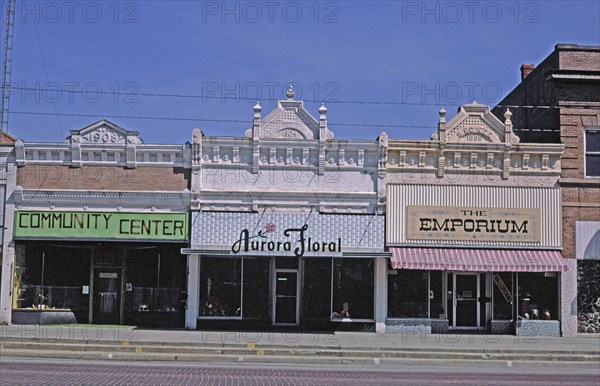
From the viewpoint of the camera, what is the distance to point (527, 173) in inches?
1128

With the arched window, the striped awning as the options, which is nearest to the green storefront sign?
the striped awning

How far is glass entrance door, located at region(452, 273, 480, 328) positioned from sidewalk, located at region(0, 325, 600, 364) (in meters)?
2.46

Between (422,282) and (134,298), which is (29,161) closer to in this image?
(134,298)

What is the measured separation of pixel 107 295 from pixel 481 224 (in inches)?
512

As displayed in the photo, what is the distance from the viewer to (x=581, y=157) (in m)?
28.7

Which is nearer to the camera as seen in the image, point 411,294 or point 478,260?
point 478,260

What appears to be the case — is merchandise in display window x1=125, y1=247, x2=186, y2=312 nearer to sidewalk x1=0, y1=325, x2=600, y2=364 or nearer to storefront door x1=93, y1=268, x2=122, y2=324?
storefront door x1=93, y1=268, x2=122, y2=324

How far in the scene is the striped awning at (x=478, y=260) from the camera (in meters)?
27.4

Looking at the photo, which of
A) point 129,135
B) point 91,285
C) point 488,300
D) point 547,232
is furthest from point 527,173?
point 91,285

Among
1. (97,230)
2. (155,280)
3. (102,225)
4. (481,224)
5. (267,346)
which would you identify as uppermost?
(481,224)

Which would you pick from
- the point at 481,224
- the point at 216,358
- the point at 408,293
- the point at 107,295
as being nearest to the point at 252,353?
the point at 216,358

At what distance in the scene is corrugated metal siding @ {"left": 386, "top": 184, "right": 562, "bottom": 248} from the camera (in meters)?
28.3

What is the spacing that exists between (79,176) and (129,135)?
221 centimetres

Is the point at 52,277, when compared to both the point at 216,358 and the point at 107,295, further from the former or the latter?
the point at 216,358
